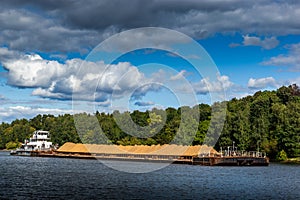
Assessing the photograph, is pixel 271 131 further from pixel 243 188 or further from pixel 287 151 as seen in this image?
pixel 243 188

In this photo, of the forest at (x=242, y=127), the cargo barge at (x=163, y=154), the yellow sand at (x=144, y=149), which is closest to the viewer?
the cargo barge at (x=163, y=154)

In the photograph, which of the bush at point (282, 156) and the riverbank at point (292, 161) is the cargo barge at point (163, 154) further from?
the riverbank at point (292, 161)

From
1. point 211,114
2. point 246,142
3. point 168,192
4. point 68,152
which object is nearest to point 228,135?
point 246,142

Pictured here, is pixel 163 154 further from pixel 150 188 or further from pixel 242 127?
pixel 150 188

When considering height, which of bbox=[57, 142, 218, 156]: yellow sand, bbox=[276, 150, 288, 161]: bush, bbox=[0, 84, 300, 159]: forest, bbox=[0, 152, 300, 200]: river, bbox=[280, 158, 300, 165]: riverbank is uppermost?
bbox=[0, 84, 300, 159]: forest

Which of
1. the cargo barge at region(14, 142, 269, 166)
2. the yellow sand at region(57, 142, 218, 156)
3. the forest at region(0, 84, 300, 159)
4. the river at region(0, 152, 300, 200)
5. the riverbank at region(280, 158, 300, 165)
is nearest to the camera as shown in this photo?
the river at region(0, 152, 300, 200)

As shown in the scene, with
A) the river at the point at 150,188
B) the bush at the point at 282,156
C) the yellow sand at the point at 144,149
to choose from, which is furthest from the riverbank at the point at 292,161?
the river at the point at 150,188

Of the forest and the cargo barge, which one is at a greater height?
the forest

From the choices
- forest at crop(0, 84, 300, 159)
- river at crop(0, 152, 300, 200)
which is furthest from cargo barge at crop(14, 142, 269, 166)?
river at crop(0, 152, 300, 200)

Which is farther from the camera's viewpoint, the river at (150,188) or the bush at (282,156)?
the bush at (282,156)

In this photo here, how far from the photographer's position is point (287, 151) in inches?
5384

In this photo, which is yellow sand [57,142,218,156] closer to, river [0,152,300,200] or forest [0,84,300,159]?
forest [0,84,300,159]

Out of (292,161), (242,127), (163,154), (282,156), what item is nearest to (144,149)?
(163,154)

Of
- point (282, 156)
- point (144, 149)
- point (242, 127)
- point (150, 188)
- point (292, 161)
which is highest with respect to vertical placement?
point (242, 127)
